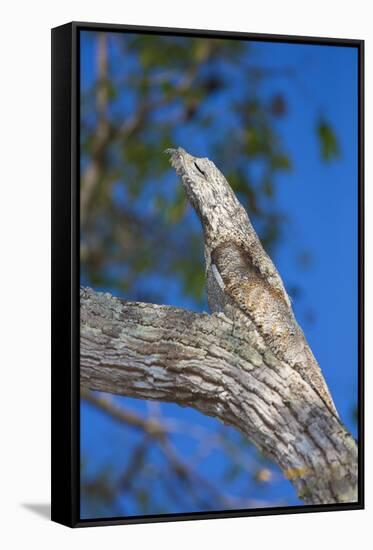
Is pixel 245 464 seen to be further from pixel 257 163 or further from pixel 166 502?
pixel 257 163

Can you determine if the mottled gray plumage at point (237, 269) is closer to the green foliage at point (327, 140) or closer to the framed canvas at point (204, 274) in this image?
the framed canvas at point (204, 274)

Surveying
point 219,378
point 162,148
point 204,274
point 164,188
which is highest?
point 162,148

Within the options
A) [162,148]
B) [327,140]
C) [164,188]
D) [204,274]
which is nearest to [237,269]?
[204,274]

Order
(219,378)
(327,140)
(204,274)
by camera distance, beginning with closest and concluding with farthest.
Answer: (219,378) → (204,274) → (327,140)

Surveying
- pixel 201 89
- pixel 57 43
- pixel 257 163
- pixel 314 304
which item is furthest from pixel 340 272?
pixel 57 43

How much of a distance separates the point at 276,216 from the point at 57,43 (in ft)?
3.24

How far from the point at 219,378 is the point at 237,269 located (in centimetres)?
39

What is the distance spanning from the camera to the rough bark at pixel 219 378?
4465mm

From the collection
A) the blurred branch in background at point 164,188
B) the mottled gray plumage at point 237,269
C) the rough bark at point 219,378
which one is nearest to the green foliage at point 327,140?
the blurred branch in background at point 164,188

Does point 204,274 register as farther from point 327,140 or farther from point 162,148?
point 327,140

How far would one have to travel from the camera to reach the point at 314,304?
4840 mm

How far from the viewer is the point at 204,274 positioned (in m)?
4.68

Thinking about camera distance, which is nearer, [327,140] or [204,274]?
[204,274]

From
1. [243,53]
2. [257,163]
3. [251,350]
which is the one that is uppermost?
[243,53]
